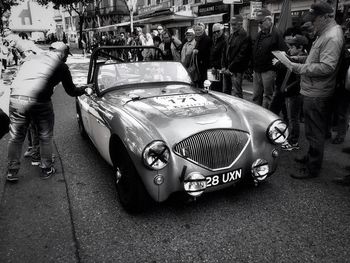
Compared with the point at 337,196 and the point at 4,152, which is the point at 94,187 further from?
the point at 337,196

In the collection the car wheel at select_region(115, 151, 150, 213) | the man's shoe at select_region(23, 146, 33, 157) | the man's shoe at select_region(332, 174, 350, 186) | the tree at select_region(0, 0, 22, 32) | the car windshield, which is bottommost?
the man's shoe at select_region(332, 174, 350, 186)

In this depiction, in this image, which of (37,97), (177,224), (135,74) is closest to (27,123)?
(37,97)

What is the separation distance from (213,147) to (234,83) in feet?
12.2

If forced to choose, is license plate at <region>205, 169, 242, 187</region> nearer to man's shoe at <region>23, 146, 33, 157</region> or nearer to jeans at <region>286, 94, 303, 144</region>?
jeans at <region>286, 94, 303, 144</region>

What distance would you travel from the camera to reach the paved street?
241 centimetres

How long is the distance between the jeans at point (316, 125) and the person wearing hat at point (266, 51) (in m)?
1.88

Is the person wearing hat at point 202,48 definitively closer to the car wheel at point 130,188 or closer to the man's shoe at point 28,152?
the man's shoe at point 28,152

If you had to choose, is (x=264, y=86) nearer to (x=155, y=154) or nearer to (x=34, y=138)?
(x=155, y=154)

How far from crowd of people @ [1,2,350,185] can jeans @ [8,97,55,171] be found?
1cm

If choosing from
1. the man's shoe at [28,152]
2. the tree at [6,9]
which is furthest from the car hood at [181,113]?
the tree at [6,9]

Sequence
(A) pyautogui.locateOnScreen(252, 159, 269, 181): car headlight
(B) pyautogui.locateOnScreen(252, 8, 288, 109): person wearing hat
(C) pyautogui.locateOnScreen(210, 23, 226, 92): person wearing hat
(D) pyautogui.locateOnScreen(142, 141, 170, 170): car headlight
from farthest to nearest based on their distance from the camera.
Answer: (C) pyautogui.locateOnScreen(210, 23, 226, 92): person wearing hat, (B) pyautogui.locateOnScreen(252, 8, 288, 109): person wearing hat, (A) pyautogui.locateOnScreen(252, 159, 269, 181): car headlight, (D) pyautogui.locateOnScreen(142, 141, 170, 170): car headlight

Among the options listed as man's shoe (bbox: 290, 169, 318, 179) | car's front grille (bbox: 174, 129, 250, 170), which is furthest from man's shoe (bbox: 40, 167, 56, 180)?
man's shoe (bbox: 290, 169, 318, 179)

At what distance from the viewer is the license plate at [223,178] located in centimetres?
277

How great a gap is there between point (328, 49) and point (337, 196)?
151 cm
